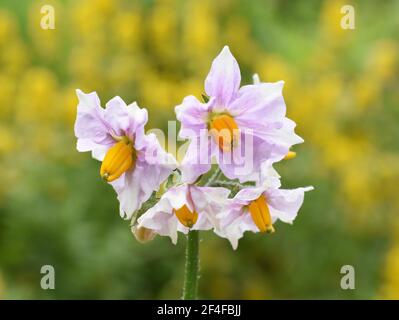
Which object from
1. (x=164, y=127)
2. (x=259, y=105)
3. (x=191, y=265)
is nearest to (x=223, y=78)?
(x=259, y=105)

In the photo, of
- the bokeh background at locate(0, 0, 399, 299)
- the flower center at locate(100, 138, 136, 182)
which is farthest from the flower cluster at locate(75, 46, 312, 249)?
the bokeh background at locate(0, 0, 399, 299)

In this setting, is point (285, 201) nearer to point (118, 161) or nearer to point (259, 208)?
point (259, 208)

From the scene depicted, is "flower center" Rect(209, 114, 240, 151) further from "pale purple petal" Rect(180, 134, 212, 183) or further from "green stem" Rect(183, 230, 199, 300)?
"green stem" Rect(183, 230, 199, 300)

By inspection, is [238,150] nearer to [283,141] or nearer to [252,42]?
[283,141]

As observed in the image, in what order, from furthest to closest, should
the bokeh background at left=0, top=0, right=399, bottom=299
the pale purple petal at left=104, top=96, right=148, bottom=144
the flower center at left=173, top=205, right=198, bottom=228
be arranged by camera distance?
1. the bokeh background at left=0, top=0, right=399, bottom=299
2. the pale purple petal at left=104, top=96, right=148, bottom=144
3. the flower center at left=173, top=205, right=198, bottom=228

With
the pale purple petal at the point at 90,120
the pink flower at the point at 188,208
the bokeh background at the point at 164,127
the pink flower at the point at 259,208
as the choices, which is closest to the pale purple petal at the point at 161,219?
the pink flower at the point at 188,208

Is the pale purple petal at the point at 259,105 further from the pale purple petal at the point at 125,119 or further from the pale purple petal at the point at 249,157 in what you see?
the pale purple petal at the point at 125,119

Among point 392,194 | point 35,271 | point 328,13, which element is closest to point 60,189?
point 35,271
